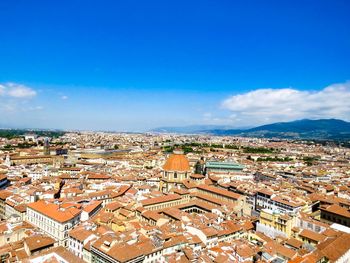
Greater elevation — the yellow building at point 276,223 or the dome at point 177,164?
the dome at point 177,164

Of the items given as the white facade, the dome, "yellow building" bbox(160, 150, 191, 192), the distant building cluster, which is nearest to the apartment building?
the white facade

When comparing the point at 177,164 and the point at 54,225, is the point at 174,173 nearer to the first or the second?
the point at 177,164

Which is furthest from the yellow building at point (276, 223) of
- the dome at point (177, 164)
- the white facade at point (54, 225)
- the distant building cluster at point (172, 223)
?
the dome at point (177, 164)

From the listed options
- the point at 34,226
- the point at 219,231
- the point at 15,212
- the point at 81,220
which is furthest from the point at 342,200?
the point at 15,212

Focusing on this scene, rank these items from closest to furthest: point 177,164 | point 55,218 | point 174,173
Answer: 1. point 55,218
2. point 174,173
3. point 177,164

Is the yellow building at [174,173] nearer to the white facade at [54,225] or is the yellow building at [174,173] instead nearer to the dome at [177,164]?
the dome at [177,164]

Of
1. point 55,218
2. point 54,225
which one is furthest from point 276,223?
point 54,225

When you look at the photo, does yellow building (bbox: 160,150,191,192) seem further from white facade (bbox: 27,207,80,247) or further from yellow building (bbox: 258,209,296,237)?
white facade (bbox: 27,207,80,247)
